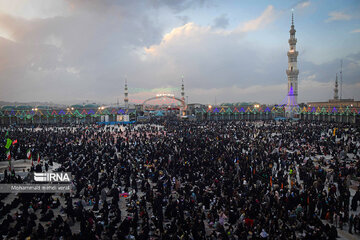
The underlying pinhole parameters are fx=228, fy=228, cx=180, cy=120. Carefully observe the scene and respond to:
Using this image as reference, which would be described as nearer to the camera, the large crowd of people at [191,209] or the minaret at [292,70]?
the large crowd of people at [191,209]

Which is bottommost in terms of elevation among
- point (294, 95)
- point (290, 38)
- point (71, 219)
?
point (71, 219)

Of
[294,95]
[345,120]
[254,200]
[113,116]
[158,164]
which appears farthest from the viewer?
[294,95]

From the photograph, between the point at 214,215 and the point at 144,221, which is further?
the point at 214,215

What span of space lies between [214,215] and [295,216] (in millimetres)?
3199

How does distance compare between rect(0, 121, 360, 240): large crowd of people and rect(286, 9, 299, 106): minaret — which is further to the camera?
rect(286, 9, 299, 106): minaret

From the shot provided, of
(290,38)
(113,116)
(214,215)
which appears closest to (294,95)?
(290,38)

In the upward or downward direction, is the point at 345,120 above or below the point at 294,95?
below

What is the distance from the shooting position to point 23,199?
1088 centimetres

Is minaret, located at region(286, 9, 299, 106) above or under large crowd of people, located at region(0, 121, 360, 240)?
above

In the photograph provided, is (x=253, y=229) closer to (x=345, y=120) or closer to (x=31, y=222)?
(x=31, y=222)

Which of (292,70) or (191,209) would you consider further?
(292,70)

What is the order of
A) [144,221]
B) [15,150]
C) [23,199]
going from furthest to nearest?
[15,150] → [23,199] → [144,221]

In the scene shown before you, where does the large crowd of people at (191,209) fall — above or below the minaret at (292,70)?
below

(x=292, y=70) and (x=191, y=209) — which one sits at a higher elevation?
(x=292, y=70)
